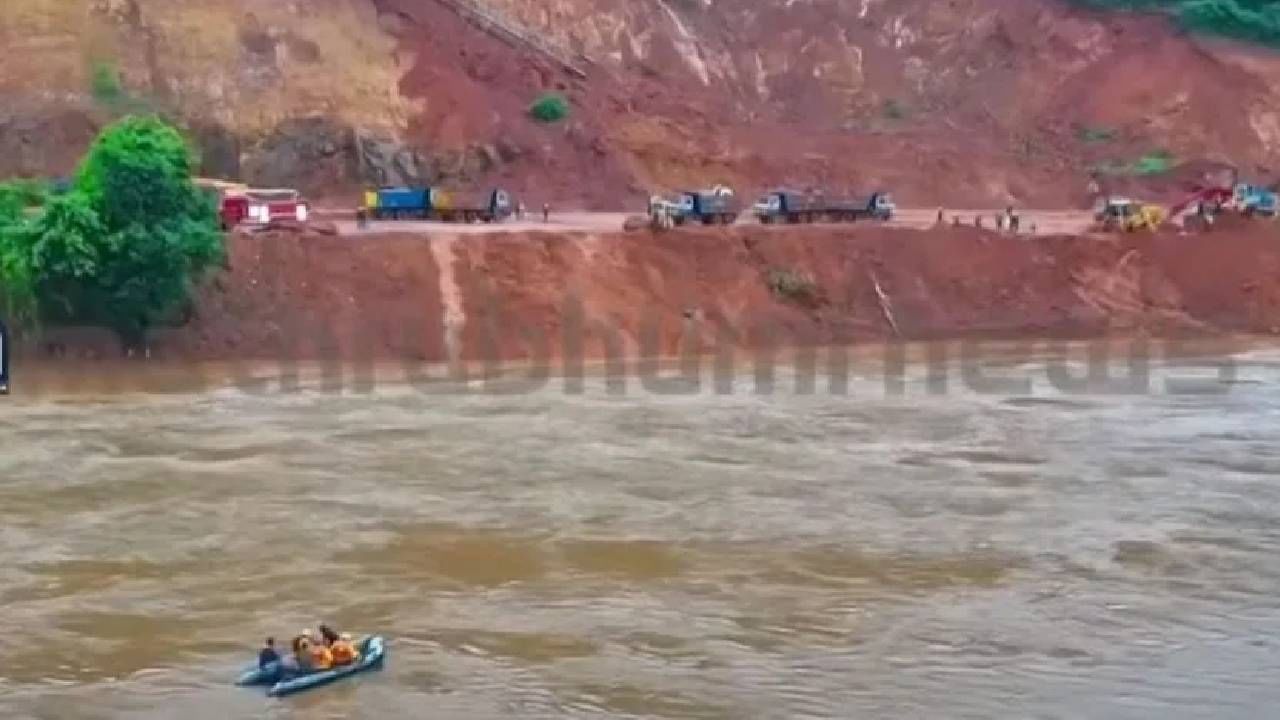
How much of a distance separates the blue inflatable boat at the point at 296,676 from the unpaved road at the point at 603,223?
96.9 ft

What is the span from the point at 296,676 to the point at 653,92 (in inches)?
1825

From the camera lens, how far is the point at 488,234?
50375 millimetres

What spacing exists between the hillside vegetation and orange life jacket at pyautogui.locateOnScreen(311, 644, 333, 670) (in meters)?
57.9

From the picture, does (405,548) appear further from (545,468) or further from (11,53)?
(11,53)

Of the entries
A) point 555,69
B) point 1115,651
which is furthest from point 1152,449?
point 555,69

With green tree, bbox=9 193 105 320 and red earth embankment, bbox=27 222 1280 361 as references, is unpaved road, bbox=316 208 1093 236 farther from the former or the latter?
green tree, bbox=9 193 105 320

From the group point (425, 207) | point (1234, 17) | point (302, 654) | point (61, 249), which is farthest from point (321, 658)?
point (1234, 17)

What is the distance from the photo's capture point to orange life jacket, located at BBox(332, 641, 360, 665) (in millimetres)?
20547

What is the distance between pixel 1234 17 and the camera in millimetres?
71875

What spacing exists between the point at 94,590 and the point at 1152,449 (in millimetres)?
18860

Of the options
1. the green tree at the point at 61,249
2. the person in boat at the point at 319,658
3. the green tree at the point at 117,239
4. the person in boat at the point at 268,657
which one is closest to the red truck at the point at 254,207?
the green tree at the point at 117,239

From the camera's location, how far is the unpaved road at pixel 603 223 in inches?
2012

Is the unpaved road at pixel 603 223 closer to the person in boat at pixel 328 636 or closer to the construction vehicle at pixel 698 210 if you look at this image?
the construction vehicle at pixel 698 210

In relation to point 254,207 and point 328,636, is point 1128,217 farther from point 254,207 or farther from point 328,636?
point 328,636
